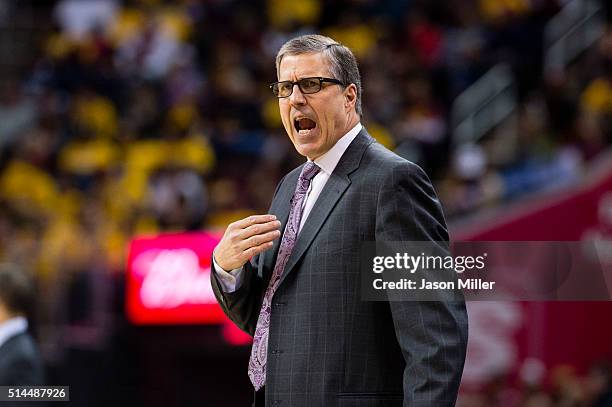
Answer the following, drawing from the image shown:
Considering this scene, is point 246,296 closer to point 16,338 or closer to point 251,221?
point 251,221

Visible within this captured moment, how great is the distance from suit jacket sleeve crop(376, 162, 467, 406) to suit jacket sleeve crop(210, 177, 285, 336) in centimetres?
45

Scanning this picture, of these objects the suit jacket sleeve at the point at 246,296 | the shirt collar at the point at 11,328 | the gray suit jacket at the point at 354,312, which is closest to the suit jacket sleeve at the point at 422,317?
the gray suit jacket at the point at 354,312

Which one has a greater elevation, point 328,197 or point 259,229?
point 328,197

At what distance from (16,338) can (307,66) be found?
6.71 ft

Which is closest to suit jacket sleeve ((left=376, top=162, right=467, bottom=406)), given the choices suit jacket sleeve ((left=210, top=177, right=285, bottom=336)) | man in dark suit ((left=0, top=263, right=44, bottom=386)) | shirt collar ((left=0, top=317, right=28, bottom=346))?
suit jacket sleeve ((left=210, top=177, right=285, bottom=336))

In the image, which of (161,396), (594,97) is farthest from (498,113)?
(161,396)

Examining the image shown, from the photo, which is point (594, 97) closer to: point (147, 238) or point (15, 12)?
point (147, 238)

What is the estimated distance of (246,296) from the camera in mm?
3248

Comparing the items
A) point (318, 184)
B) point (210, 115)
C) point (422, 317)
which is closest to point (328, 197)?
point (318, 184)

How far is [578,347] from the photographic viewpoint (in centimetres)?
734

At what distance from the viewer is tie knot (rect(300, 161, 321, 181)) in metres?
3.28

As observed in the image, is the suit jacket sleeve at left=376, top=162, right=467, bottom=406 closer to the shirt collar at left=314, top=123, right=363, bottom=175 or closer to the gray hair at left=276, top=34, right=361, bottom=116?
the shirt collar at left=314, top=123, right=363, bottom=175

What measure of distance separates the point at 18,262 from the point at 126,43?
169 inches

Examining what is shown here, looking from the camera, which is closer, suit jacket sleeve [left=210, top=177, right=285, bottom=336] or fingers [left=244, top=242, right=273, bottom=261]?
fingers [left=244, top=242, right=273, bottom=261]
